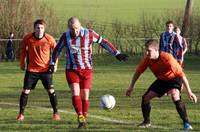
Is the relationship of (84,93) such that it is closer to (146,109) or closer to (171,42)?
(146,109)

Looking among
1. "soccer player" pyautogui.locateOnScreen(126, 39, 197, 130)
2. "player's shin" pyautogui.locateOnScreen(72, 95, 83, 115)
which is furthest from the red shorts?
A: "soccer player" pyautogui.locateOnScreen(126, 39, 197, 130)

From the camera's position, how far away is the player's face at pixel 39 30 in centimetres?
1252

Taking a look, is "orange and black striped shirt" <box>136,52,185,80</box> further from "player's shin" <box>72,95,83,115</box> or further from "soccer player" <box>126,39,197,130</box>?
"player's shin" <box>72,95,83,115</box>

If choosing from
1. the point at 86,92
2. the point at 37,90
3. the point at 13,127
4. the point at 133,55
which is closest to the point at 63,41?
the point at 86,92

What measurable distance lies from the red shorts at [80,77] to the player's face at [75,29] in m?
0.66

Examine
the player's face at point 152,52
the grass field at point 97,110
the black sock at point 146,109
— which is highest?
the player's face at point 152,52

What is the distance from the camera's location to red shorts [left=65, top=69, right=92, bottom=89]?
38.3ft

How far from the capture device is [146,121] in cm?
1170

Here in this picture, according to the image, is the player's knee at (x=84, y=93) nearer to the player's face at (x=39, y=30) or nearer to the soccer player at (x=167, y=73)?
the soccer player at (x=167, y=73)

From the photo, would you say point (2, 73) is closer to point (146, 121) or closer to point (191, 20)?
point (191, 20)

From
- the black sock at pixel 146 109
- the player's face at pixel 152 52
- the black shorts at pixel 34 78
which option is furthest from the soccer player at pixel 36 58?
the player's face at pixel 152 52

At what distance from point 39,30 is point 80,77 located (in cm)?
147

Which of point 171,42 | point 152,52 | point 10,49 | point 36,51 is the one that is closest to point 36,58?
point 36,51

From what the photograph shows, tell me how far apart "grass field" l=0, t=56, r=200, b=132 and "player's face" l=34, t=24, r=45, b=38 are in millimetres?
1646
